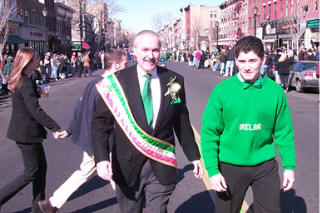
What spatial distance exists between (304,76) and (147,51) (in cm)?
1436

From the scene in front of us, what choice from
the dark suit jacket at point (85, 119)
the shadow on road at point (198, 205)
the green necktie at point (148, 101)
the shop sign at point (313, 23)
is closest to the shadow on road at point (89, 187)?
the dark suit jacket at point (85, 119)

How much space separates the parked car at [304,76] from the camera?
15.6 m

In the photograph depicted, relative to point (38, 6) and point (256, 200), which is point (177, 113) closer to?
point (256, 200)

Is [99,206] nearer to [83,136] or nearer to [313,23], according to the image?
[83,136]

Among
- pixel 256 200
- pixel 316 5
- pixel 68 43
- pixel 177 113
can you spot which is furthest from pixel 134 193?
pixel 68 43

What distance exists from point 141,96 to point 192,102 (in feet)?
33.7

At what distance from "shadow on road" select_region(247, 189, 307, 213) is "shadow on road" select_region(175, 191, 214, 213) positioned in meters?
0.49

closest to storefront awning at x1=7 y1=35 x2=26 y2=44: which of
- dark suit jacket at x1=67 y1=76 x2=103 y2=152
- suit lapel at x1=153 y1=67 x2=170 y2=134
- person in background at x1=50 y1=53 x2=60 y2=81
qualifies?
person in background at x1=50 y1=53 x2=60 y2=81

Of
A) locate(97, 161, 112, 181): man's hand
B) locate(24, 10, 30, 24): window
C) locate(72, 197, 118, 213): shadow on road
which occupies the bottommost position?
locate(72, 197, 118, 213): shadow on road

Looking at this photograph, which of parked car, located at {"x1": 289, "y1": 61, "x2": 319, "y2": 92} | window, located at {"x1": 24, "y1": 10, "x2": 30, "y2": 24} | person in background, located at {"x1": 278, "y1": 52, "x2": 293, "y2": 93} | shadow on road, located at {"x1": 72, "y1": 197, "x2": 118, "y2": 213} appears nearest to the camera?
shadow on road, located at {"x1": 72, "y1": 197, "x2": 118, "y2": 213}

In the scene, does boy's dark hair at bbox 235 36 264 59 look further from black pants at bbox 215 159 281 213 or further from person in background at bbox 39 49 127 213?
person in background at bbox 39 49 127 213

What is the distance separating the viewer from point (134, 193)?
2965 millimetres

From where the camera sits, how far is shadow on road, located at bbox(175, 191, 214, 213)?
4.34 m

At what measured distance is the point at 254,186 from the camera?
2.89 metres
